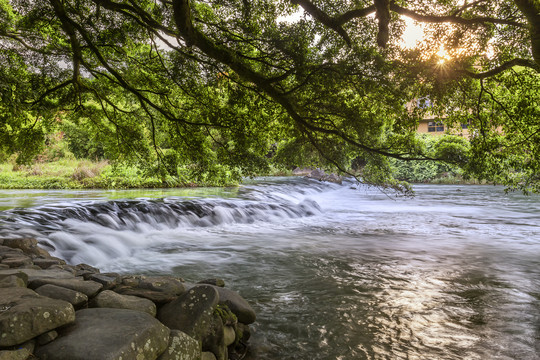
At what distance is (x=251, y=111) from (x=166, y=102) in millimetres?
2034

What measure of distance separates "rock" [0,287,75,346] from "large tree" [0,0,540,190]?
2855mm

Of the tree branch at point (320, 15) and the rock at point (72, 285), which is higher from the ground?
the tree branch at point (320, 15)

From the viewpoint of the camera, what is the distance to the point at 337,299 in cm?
445

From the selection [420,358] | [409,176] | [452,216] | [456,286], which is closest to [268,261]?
[456,286]

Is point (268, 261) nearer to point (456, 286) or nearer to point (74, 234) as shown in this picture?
point (456, 286)

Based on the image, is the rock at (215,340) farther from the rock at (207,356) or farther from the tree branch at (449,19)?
the tree branch at (449,19)

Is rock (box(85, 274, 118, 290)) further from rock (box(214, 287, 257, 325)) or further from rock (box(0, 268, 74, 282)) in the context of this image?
rock (box(214, 287, 257, 325))

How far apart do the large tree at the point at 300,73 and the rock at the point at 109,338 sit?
124 inches

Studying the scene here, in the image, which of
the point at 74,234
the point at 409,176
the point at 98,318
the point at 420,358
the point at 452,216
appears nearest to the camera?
the point at 98,318

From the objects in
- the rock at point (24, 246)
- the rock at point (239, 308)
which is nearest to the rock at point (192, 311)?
the rock at point (239, 308)

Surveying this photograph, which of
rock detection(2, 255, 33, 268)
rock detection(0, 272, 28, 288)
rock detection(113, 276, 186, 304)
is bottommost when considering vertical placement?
rock detection(113, 276, 186, 304)

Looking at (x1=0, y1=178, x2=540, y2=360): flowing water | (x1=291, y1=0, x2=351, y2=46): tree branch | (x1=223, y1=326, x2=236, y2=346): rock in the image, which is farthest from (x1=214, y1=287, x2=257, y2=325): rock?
(x1=291, y1=0, x2=351, y2=46): tree branch

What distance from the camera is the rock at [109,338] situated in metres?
2.04

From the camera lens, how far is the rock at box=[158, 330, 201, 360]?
239 centimetres
